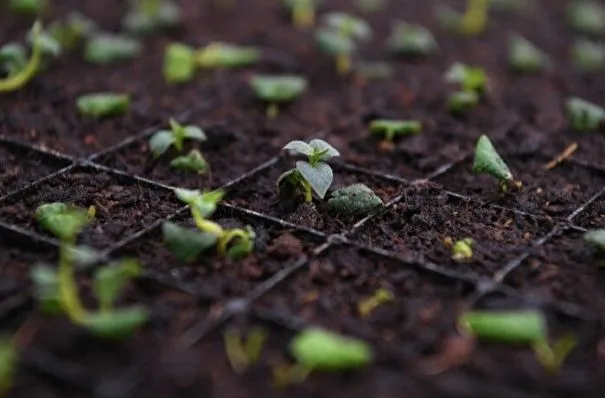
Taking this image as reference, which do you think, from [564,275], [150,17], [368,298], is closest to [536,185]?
[564,275]

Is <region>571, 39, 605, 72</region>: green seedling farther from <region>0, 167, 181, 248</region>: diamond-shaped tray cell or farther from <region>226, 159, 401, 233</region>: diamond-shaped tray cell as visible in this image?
<region>0, 167, 181, 248</region>: diamond-shaped tray cell

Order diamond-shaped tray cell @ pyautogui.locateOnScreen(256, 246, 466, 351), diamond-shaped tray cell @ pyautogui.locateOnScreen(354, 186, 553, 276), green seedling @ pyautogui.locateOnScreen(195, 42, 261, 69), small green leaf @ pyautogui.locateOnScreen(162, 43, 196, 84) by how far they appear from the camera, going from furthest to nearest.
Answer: green seedling @ pyautogui.locateOnScreen(195, 42, 261, 69), small green leaf @ pyautogui.locateOnScreen(162, 43, 196, 84), diamond-shaped tray cell @ pyautogui.locateOnScreen(354, 186, 553, 276), diamond-shaped tray cell @ pyautogui.locateOnScreen(256, 246, 466, 351)

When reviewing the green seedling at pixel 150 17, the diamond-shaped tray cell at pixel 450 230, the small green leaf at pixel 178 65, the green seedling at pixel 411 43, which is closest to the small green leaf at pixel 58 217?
the diamond-shaped tray cell at pixel 450 230

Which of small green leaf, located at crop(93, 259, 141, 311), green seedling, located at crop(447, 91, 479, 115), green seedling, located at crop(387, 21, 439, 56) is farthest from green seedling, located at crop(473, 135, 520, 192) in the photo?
green seedling, located at crop(387, 21, 439, 56)

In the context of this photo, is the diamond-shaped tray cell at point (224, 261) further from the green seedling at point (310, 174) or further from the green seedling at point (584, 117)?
the green seedling at point (584, 117)

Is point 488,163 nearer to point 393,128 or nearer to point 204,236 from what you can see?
point 393,128

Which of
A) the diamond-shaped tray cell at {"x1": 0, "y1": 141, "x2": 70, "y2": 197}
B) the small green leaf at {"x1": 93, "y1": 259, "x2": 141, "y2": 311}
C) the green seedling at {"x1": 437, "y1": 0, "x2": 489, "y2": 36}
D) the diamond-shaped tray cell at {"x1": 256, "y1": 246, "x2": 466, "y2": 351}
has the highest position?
the small green leaf at {"x1": 93, "y1": 259, "x2": 141, "y2": 311}
